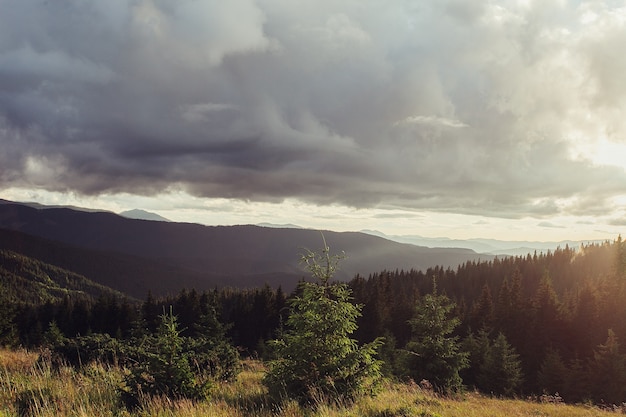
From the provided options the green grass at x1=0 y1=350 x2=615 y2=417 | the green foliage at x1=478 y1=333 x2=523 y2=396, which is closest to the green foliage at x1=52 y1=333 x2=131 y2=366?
the green grass at x1=0 y1=350 x2=615 y2=417

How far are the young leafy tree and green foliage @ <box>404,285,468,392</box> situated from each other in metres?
12.9

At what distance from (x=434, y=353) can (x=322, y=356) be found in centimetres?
1513

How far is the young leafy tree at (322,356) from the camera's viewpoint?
1129 centimetres

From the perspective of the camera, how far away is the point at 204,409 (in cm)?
859

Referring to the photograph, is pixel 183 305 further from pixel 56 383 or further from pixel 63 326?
pixel 56 383

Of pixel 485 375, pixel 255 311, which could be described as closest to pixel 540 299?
pixel 485 375

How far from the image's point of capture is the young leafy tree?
11289mm

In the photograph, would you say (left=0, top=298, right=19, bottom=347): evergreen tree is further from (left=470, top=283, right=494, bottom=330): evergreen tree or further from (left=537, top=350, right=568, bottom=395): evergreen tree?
(left=537, top=350, right=568, bottom=395): evergreen tree

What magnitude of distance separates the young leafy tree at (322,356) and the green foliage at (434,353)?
12.9 metres

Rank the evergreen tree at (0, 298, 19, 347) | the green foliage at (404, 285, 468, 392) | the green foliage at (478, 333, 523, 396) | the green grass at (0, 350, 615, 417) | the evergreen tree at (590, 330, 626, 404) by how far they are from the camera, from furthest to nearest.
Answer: the evergreen tree at (0, 298, 19, 347), the evergreen tree at (590, 330, 626, 404), the green foliage at (478, 333, 523, 396), the green foliage at (404, 285, 468, 392), the green grass at (0, 350, 615, 417)

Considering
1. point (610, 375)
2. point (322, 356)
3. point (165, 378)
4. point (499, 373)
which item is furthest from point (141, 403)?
point (610, 375)

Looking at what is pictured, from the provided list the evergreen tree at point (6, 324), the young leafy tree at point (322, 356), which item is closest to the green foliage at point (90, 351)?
the young leafy tree at point (322, 356)

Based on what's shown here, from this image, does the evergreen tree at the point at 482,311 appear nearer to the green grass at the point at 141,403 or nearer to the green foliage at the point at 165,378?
the green grass at the point at 141,403

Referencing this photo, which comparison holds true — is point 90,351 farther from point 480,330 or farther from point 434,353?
point 480,330
